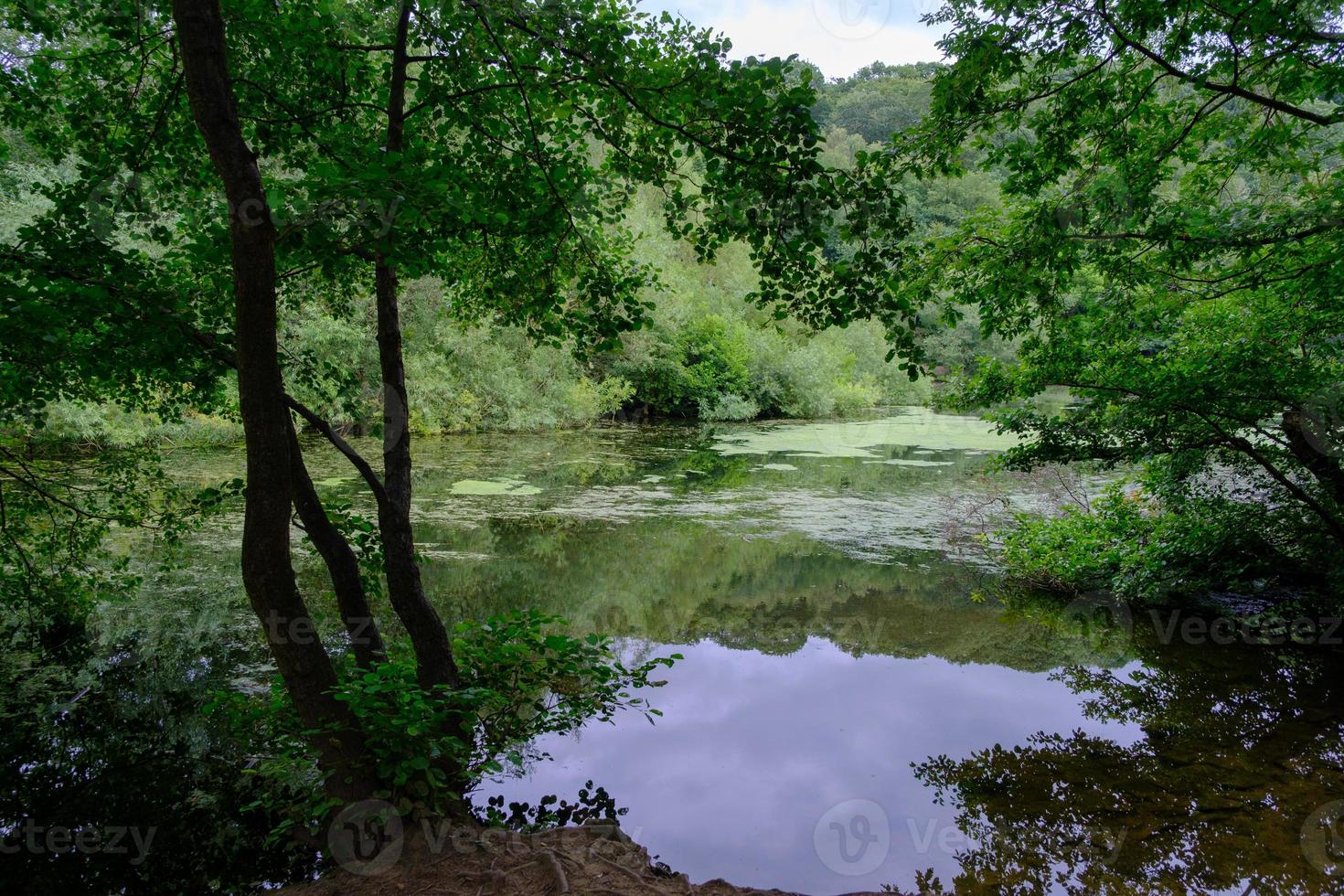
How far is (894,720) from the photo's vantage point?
5395 mm

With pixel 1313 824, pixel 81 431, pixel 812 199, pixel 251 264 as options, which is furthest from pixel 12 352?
pixel 81 431

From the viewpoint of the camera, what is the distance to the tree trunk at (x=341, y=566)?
331cm

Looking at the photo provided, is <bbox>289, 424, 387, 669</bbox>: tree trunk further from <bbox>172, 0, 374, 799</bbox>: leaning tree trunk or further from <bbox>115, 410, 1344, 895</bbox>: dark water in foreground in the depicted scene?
<bbox>115, 410, 1344, 895</bbox>: dark water in foreground

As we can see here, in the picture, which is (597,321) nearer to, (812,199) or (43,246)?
(812,199)

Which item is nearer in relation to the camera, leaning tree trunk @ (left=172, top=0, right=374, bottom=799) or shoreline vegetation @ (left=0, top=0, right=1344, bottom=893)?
leaning tree trunk @ (left=172, top=0, right=374, bottom=799)

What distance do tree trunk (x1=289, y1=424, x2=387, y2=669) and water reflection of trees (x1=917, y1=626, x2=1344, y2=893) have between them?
124 inches

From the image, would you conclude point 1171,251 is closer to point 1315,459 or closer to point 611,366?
point 1315,459

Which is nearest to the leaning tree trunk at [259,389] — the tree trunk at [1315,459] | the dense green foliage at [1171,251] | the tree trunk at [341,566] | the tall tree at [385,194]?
the tall tree at [385,194]

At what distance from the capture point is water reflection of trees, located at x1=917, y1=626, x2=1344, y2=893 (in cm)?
350

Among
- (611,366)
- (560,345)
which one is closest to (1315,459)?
(560,345)

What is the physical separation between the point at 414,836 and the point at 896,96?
59.5 meters

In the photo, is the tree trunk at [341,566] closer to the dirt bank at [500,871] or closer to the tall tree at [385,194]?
the tall tree at [385,194]

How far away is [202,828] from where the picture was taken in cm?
365

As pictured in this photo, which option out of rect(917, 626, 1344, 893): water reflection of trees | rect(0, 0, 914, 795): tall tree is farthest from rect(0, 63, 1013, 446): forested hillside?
rect(0, 0, 914, 795): tall tree
